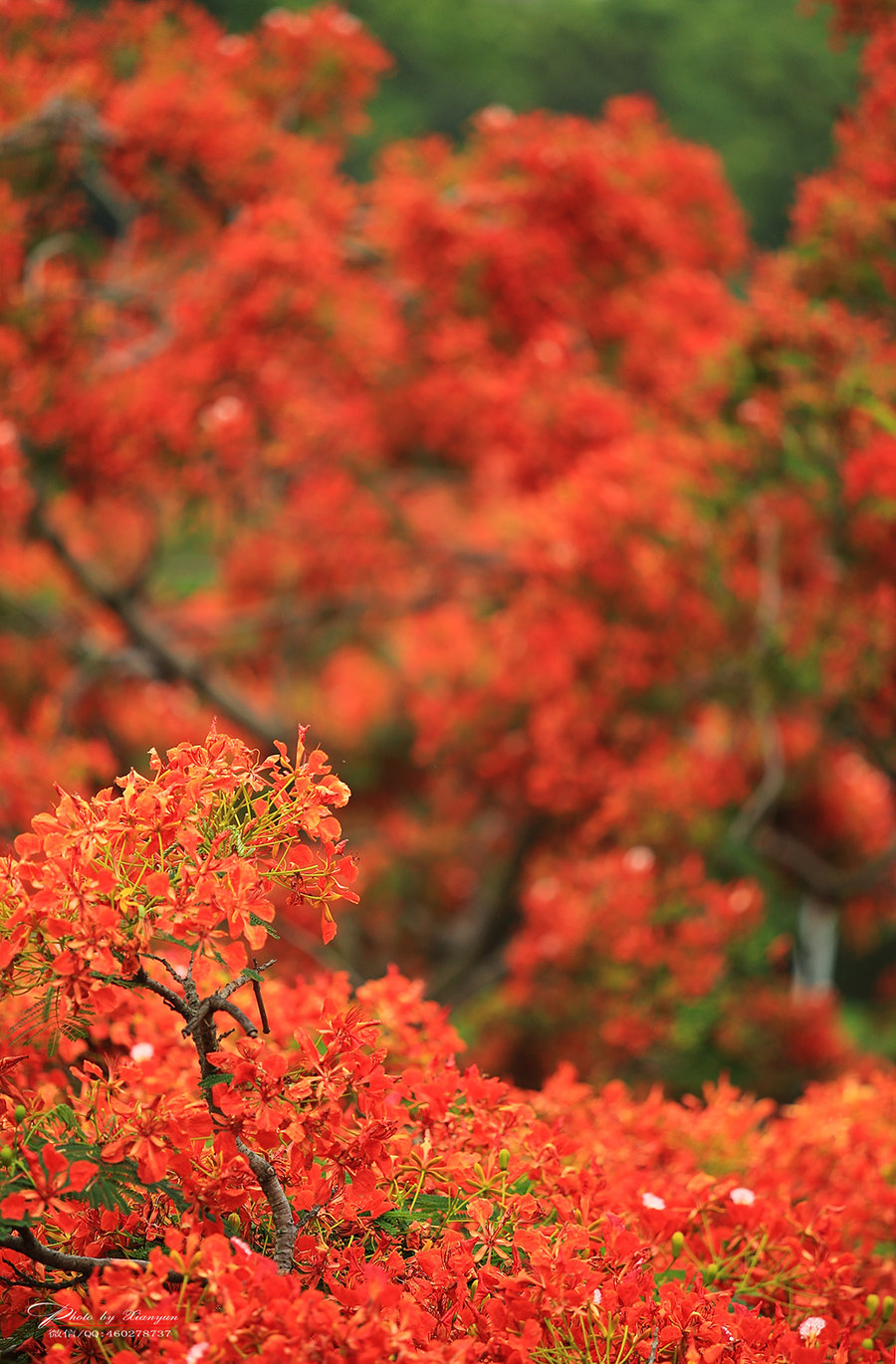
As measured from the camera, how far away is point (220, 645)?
25.2 ft

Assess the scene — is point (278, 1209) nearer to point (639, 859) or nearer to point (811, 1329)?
point (811, 1329)

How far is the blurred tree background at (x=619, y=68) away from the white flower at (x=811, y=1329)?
8835mm

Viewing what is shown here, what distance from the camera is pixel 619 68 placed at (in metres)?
11.0

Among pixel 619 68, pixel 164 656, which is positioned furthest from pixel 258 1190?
pixel 619 68

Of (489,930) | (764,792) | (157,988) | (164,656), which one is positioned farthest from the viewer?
(489,930)

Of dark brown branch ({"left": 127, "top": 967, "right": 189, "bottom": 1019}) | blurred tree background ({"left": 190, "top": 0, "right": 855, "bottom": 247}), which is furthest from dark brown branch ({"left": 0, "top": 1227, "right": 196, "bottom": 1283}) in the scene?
blurred tree background ({"left": 190, "top": 0, "right": 855, "bottom": 247})

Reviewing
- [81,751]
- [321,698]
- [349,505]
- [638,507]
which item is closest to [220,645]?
[321,698]

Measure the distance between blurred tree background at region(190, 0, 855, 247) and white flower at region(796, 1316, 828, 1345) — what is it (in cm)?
884

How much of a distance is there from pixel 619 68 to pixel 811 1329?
11782 mm

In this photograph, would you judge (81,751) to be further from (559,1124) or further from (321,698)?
(321,698)

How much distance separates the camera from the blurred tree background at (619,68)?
9320 mm

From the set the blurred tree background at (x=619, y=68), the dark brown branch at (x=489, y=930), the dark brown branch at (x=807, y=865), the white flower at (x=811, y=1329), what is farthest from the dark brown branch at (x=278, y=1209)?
the blurred tree background at (x=619, y=68)

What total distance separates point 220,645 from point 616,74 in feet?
24.3

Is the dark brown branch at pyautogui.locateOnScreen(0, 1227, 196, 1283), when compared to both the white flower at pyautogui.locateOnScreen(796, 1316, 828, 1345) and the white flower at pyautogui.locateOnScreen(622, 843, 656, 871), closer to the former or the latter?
the white flower at pyautogui.locateOnScreen(796, 1316, 828, 1345)
